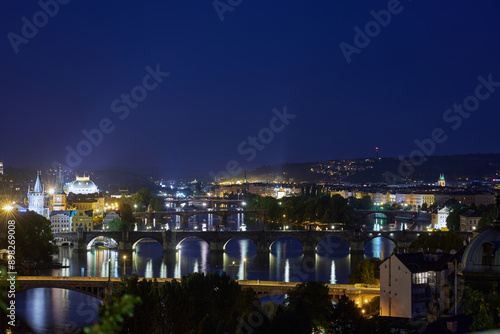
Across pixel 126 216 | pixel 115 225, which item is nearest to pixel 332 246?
pixel 115 225

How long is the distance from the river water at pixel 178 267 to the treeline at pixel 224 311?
386cm

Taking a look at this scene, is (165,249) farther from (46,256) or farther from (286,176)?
(286,176)

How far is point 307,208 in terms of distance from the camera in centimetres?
5334

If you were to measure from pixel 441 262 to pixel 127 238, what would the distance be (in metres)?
22.0

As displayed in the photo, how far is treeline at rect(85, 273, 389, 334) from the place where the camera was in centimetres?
1183

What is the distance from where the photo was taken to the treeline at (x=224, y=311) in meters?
11.8

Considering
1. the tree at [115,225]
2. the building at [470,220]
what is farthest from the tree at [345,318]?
the tree at [115,225]

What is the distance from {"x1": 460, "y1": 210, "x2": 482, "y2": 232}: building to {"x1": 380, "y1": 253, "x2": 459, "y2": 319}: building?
24.2 m

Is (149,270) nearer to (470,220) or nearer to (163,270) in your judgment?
(163,270)

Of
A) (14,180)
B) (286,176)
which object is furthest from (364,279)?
(286,176)

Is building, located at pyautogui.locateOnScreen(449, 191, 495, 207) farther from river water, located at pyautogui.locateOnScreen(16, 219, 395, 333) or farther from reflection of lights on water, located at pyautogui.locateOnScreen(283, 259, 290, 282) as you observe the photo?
reflection of lights on water, located at pyautogui.locateOnScreen(283, 259, 290, 282)

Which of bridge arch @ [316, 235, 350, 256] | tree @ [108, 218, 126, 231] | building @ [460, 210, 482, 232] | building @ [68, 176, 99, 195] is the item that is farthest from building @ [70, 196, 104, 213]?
building @ [460, 210, 482, 232]

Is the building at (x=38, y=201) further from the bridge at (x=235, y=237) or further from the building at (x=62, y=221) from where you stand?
the bridge at (x=235, y=237)

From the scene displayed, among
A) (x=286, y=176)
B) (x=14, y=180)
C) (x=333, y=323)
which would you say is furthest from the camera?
(x=286, y=176)
